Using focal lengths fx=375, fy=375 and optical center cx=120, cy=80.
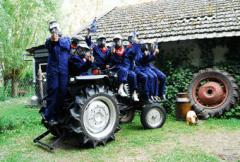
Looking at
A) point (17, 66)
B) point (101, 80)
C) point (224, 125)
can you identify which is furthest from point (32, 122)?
point (17, 66)

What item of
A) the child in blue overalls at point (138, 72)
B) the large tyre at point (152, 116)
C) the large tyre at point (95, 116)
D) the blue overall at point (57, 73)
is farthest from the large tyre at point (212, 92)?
the blue overall at point (57, 73)

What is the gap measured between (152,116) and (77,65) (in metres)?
2.60

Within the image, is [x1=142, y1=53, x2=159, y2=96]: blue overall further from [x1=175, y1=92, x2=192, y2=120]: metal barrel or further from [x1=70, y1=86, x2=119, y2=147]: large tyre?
[x1=70, y1=86, x2=119, y2=147]: large tyre

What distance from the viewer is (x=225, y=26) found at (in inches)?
424

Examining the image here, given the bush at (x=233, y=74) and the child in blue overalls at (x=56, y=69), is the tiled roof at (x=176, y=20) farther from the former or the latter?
the child in blue overalls at (x=56, y=69)

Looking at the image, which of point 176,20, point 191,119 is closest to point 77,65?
point 191,119

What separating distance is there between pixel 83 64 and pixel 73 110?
2.94 feet

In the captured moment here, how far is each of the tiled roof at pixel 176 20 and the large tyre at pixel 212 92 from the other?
3.72 ft

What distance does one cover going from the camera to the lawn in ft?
20.9

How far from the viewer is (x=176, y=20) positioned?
1280cm

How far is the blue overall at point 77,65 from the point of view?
23.2 feet

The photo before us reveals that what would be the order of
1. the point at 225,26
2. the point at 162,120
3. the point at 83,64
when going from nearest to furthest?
the point at 83,64 → the point at 162,120 → the point at 225,26

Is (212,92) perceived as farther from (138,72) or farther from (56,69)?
(56,69)

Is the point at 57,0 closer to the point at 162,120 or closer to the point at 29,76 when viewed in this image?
the point at 29,76
